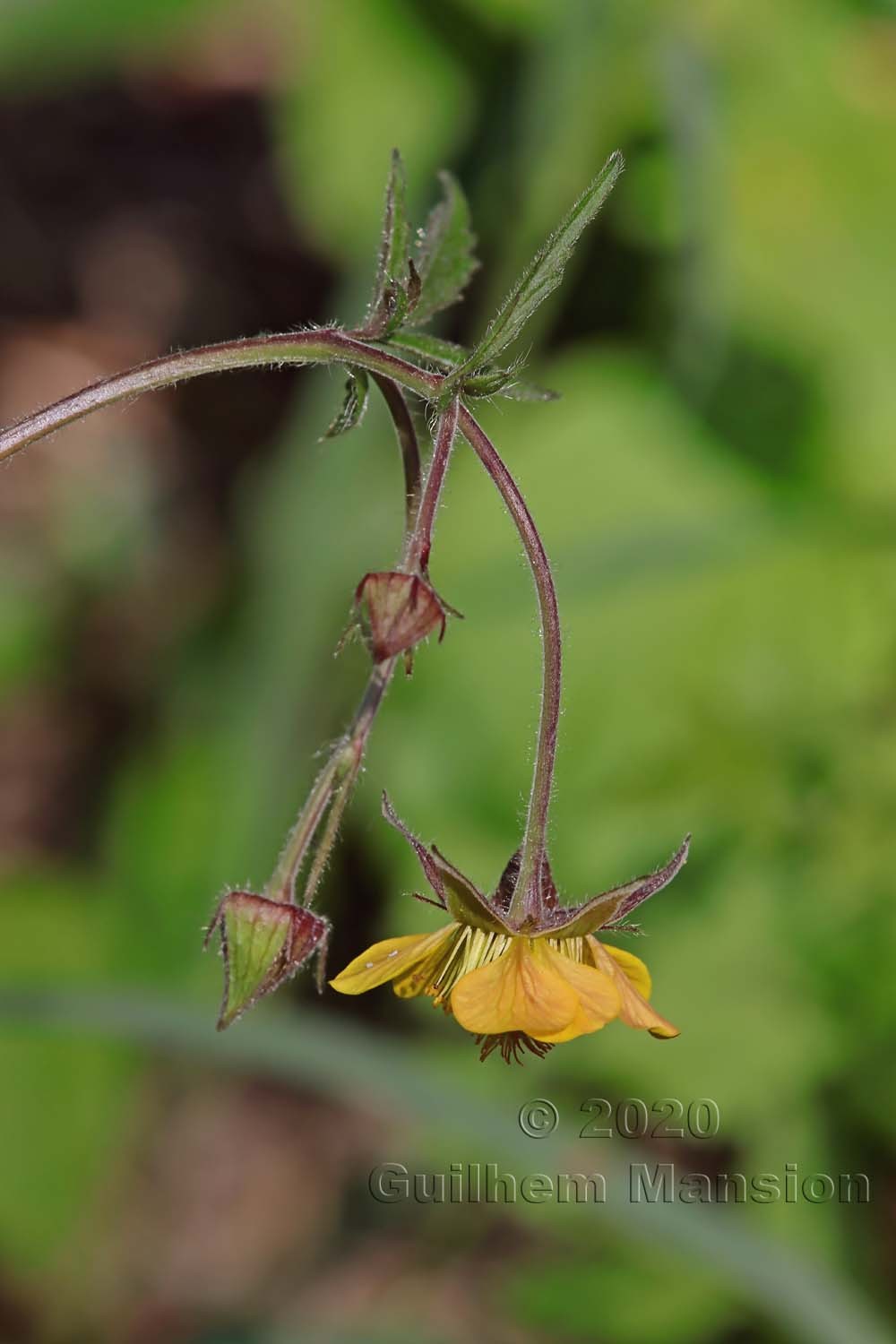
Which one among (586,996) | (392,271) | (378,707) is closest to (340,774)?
(378,707)

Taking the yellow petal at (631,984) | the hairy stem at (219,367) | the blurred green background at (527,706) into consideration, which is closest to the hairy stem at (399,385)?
the hairy stem at (219,367)

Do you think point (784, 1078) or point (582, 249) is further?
point (582, 249)

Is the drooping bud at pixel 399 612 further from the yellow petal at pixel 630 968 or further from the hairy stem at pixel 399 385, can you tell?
the yellow petal at pixel 630 968

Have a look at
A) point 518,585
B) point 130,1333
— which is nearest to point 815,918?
point 518,585

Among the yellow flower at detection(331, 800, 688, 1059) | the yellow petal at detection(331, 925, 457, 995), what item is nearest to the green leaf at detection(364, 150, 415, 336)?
the yellow flower at detection(331, 800, 688, 1059)

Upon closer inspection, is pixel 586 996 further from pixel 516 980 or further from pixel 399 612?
pixel 399 612

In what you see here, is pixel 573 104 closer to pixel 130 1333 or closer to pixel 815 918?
pixel 815 918

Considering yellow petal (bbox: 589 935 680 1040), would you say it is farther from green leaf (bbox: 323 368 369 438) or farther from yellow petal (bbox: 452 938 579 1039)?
green leaf (bbox: 323 368 369 438)
